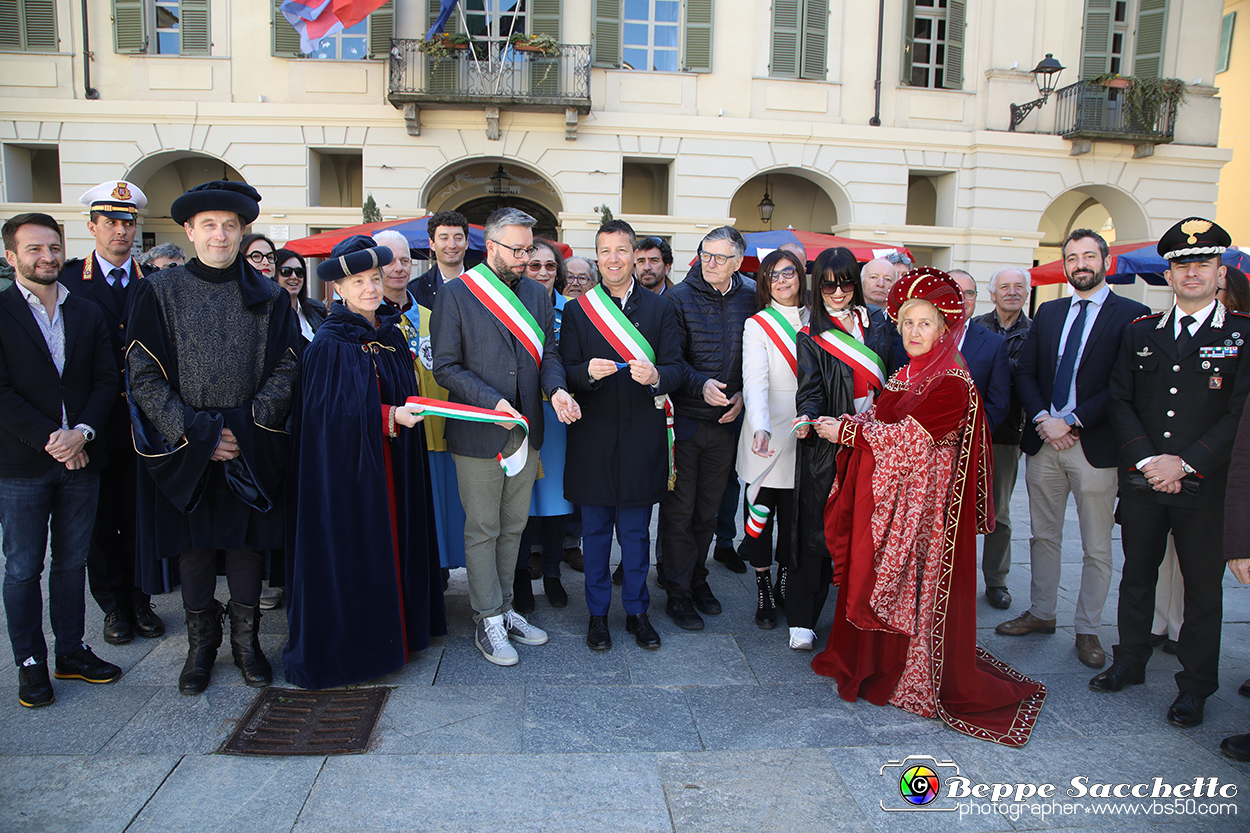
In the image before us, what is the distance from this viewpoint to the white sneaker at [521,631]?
12.6 feet

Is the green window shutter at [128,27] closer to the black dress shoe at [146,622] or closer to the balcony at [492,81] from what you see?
the balcony at [492,81]

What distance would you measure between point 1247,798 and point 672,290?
3.25 meters

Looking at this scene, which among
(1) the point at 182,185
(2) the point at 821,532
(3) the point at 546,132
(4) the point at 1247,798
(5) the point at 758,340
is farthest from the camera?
(1) the point at 182,185

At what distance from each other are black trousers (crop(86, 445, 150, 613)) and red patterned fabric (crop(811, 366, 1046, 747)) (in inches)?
140

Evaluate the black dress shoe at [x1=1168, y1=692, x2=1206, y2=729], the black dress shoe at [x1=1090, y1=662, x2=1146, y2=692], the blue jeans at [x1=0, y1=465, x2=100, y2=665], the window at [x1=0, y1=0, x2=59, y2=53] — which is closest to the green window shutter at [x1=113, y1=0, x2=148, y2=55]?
the window at [x1=0, y1=0, x2=59, y2=53]

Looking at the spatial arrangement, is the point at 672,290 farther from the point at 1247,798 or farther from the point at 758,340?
the point at 1247,798

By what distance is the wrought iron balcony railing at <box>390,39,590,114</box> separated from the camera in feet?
39.8

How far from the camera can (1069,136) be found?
13336 mm

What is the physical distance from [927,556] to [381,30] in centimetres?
1256

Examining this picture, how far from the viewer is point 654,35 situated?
1287 centimetres

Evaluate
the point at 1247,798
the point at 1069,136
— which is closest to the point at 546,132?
the point at 1069,136

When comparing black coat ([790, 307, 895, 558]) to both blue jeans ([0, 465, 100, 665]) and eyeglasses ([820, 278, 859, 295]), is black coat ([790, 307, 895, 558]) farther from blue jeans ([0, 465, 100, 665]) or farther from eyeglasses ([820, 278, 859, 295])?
blue jeans ([0, 465, 100, 665])

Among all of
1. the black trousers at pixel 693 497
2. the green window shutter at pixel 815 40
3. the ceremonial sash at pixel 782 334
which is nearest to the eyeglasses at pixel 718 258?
the ceremonial sash at pixel 782 334

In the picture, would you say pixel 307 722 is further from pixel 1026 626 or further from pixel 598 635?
pixel 1026 626
